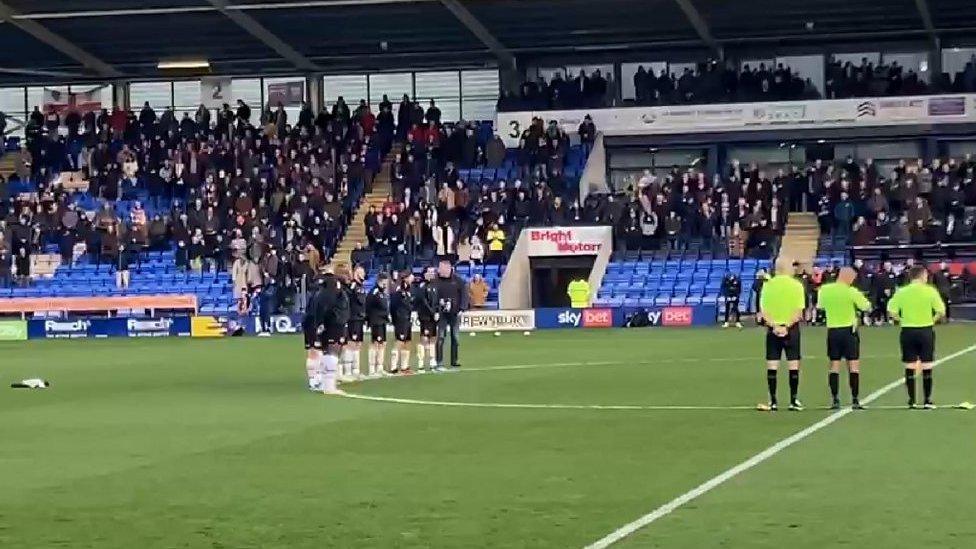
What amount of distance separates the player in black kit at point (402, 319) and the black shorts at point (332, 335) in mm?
4376

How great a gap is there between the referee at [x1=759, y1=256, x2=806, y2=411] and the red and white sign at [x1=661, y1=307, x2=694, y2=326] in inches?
1199

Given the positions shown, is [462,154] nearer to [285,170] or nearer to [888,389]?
[285,170]

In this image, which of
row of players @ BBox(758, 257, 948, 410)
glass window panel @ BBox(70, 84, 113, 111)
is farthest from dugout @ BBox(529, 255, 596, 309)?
row of players @ BBox(758, 257, 948, 410)

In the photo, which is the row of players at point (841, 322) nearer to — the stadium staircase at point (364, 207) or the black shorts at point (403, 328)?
the black shorts at point (403, 328)

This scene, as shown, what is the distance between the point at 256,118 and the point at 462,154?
11.0 meters

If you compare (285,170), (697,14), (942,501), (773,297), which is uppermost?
(697,14)

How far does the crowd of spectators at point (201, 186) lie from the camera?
59.2 metres

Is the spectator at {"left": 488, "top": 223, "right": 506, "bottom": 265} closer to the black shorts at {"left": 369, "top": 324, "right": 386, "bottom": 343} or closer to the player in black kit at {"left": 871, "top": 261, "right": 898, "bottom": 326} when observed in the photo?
the player in black kit at {"left": 871, "top": 261, "right": 898, "bottom": 326}

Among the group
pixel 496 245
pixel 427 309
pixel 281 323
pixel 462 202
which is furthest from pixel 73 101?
pixel 427 309

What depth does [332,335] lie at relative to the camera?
2811cm

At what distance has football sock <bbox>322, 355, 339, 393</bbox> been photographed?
28.3 m

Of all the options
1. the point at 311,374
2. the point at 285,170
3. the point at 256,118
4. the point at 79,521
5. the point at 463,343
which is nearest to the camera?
the point at 79,521

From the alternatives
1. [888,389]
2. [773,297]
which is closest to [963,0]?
[888,389]

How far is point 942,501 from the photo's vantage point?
14180 mm
